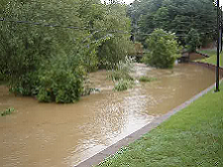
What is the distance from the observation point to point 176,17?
14.4ft

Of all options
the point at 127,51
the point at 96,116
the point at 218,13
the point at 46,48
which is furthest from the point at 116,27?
the point at 218,13

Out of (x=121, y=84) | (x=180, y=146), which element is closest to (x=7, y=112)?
(x=121, y=84)

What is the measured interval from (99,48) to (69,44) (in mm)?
714

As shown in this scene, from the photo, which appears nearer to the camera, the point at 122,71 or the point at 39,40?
the point at 39,40

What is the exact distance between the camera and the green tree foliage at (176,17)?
378 centimetres

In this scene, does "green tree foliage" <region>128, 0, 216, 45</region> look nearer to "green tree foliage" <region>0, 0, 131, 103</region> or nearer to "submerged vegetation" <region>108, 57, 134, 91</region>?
"submerged vegetation" <region>108, 57, 134, 91</region>

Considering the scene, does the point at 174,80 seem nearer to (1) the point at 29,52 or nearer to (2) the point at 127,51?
(2) the point at 127,51

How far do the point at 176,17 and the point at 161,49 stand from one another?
434 centimetres

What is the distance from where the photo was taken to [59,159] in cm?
367

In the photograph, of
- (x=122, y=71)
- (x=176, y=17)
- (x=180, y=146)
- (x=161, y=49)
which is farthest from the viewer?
(x=161, y=49)

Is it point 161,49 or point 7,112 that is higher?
point 161,49

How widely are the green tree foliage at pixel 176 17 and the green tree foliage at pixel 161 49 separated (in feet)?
0.60

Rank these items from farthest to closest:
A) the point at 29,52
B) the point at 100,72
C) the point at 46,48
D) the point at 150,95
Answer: the point at 150,95 < the point at 100,72 < the point at 46,48 < the point at 29,52

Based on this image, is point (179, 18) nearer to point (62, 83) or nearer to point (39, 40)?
point (62, 83)
